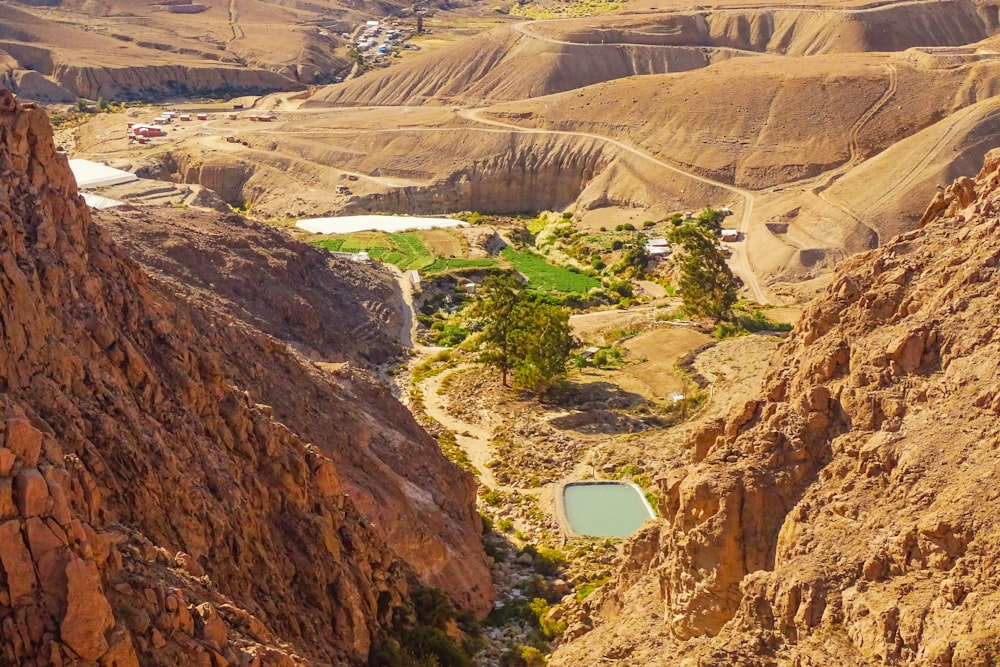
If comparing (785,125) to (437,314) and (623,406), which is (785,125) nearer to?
(437,314)

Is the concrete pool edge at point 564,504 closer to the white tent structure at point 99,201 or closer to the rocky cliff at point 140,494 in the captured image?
the rocky cliff at point 140,494

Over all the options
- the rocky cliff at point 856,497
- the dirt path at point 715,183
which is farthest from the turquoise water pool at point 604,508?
the dirt path at point 715,183

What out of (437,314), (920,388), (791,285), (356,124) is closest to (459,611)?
(920,388)

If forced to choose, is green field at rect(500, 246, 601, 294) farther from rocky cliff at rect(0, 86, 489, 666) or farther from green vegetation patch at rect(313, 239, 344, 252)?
rocky cliff at rect(0, 86, 489, 666)

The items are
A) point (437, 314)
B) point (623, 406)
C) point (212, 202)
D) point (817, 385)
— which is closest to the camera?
point (817, 385)

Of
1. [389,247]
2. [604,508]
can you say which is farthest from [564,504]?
[389,247]

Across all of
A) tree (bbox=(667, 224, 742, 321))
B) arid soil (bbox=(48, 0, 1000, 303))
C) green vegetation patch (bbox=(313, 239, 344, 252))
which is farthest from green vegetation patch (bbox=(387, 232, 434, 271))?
tree (bbox=(667, 224, 742, 321))
